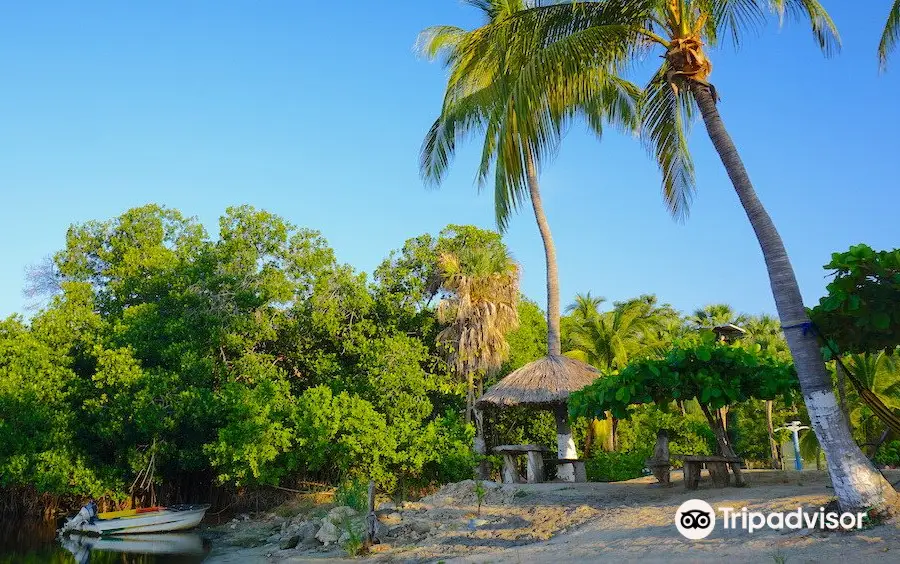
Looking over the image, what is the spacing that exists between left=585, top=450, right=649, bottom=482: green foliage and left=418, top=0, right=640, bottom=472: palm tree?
2.30 m

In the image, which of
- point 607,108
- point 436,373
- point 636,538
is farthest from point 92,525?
point 607,108

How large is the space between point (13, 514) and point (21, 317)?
257 inches

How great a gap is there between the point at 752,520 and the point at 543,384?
30.4ft

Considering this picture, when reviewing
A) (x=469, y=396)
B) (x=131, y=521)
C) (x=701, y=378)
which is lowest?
→ (x=131, y=521)

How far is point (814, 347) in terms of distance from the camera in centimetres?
816

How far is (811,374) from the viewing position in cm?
809

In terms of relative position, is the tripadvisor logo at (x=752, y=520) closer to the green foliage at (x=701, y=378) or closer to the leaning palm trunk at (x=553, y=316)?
the green foliage at (x=701, y=378)

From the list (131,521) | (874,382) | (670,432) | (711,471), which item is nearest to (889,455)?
(711,471)

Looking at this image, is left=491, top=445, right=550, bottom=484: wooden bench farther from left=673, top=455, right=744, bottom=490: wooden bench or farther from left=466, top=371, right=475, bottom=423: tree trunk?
left=673, top=455, right=744, bottom=490: wooden bench

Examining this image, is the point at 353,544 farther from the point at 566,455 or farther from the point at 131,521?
the point at 131,521

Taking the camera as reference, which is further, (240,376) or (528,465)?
(240,376)

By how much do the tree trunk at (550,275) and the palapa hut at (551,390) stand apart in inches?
23.2

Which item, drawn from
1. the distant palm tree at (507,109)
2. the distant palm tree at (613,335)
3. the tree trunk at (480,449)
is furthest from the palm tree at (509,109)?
the distant palm tree at (613,335)

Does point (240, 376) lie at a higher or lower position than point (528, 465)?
higher
